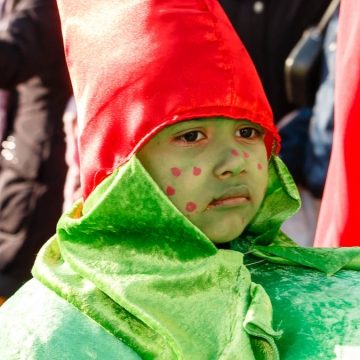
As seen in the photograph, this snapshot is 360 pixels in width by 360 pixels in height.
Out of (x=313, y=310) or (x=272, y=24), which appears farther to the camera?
(x=272, y=24)

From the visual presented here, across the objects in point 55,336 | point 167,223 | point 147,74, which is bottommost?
point 55,336

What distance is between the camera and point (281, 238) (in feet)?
6.54

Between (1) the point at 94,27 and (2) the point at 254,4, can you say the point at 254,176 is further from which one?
(2) the point at 254,4

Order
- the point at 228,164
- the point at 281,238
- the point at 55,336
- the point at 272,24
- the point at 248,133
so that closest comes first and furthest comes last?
the point at 55,336 < the point at 228,164 < the point at 248,133 < the point at 281,238 < the point at 272,24

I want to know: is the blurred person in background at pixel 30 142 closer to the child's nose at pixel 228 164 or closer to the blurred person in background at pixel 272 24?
the blurred person in background at pixel 272 24

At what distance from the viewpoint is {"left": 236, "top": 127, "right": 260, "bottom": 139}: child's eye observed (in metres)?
1.78

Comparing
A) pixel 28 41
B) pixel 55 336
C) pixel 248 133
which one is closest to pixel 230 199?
pixel 248 133

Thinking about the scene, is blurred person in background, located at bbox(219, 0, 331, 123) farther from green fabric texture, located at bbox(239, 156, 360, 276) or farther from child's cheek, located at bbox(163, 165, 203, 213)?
child's cheek, located at bbox(163, 165, 203, 213)

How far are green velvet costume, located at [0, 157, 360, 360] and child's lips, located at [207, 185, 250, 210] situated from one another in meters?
0.09

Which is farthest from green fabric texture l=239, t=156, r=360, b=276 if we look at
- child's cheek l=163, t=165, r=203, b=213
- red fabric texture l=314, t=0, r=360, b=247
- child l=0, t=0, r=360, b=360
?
child's cheek l=163, t=165, r=203, b=213

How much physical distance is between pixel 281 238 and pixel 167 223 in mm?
460

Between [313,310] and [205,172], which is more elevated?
[205,172]

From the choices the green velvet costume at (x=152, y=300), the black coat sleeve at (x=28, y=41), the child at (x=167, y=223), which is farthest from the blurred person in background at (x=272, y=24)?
the green velvet costume at (x=152, y=300)

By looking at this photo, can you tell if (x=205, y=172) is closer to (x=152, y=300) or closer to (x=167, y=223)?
(x=167, y=223)
